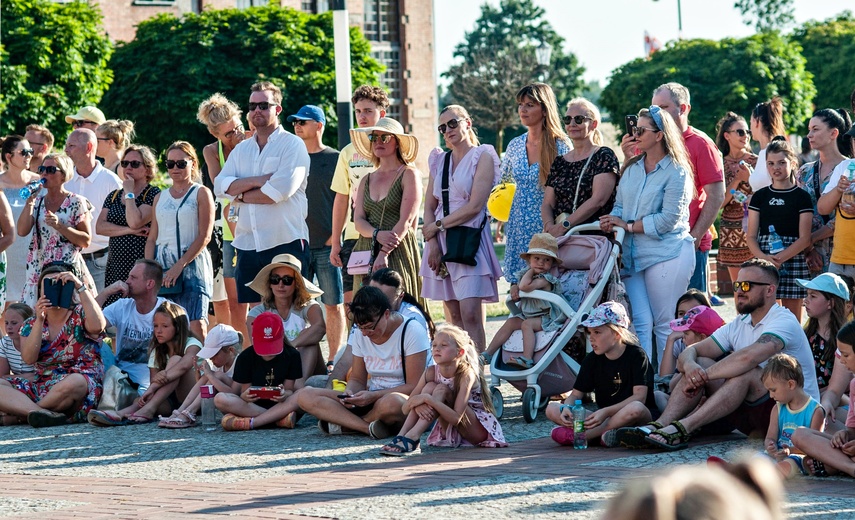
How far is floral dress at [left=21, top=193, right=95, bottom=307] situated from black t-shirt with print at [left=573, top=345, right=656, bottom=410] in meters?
4.33

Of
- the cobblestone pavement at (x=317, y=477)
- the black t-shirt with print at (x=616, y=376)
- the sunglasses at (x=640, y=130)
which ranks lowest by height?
the cobblestone pavement at (x=317, y=477)

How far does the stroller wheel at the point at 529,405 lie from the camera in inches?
336

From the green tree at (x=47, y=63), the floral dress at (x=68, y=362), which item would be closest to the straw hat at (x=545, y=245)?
the floral dress at (x=68, y=362)

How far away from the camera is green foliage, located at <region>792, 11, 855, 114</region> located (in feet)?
218

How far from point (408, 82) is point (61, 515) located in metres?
55.1

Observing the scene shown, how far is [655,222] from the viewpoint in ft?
28.6

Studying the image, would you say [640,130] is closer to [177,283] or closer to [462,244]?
[462,244]

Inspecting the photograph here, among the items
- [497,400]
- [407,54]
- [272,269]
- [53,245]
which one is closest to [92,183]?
[53,245]

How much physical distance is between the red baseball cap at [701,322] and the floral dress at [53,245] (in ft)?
15.3

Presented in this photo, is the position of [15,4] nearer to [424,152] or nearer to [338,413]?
[424,152]

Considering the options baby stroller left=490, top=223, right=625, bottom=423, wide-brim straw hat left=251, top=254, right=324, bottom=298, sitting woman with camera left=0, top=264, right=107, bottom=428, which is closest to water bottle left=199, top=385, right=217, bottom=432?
wide-brim straw hat left=251, top=254, right=324, bottom=298

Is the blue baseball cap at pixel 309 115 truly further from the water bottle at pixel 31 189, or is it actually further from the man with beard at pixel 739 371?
the man with beard at pixel 739 371

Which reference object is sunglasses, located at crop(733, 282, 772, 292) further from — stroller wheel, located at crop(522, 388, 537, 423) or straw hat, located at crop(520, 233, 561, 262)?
stroller wheel, located at crop(522, 388, 537, 423)

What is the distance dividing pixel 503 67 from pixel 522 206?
211ft
